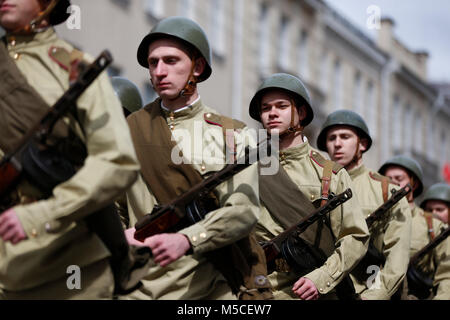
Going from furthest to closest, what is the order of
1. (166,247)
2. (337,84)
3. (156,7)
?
(337,84) < (156,7) < (166,247)

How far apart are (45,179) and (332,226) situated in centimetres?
320

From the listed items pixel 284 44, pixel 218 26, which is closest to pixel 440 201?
pixel 218 26

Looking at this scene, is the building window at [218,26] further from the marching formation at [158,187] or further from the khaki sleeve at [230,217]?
the khaki sleeve at [230,217]

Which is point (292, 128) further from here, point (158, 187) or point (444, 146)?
point (444, 146)

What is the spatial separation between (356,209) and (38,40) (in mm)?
3183

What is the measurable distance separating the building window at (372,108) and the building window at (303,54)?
7533 mm

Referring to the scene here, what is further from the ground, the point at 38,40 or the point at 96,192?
the point at 38,40

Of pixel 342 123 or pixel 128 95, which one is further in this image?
pixel 342 123

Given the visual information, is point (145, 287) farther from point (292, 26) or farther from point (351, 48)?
point (351, 48)

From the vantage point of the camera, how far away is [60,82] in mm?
4621

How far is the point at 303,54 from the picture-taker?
34.0m

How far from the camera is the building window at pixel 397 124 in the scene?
4391 cm

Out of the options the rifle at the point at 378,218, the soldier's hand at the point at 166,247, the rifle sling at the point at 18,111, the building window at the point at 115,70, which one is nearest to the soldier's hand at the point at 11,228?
the rifle sling at the point at 18,111

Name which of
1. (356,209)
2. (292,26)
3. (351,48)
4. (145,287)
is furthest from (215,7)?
(145,287)
